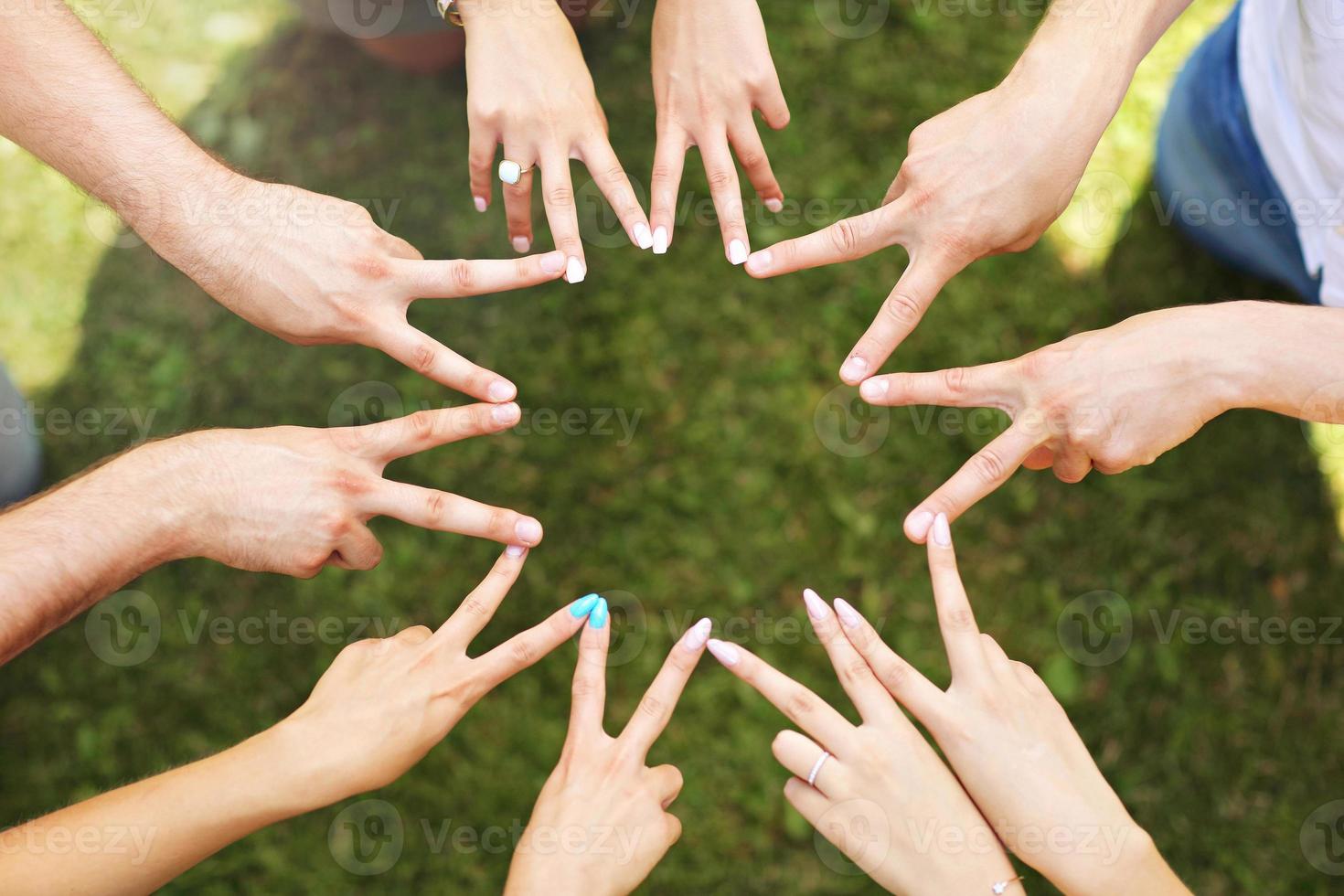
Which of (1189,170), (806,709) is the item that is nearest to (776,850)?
(806,709)

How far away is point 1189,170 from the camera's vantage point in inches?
116

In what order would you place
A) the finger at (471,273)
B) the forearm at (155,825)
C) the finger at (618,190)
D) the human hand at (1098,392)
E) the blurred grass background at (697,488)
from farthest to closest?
1. the blurred grass background at (697,488)
2. the finger at (618,190)
3. the finger at (471,273)
4. the human hand at (1098,392)
5. the forearm at (155,825)

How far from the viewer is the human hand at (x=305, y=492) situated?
2.29 metres

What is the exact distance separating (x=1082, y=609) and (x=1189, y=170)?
1.51 metres

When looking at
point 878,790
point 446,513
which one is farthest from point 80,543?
point 878,790

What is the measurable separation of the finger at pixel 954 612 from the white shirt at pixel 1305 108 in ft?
4.07

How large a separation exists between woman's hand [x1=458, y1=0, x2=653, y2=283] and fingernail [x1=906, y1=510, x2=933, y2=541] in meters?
1.04

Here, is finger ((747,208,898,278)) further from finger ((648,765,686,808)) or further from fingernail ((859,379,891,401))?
finger ((648,765,686,808))

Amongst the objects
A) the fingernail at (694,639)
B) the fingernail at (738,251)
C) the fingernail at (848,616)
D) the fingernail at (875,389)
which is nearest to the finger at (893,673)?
the fingernail at (848,616)

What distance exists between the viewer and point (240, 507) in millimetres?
2287

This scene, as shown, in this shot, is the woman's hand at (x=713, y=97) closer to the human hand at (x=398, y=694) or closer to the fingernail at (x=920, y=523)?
the fingernail at (x=920, y=523)

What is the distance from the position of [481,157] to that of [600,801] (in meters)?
1.79

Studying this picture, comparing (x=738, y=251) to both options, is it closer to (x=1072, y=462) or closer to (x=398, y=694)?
(x=1072, y=462)

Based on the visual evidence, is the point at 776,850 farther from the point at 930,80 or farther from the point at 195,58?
the point at 195,58
